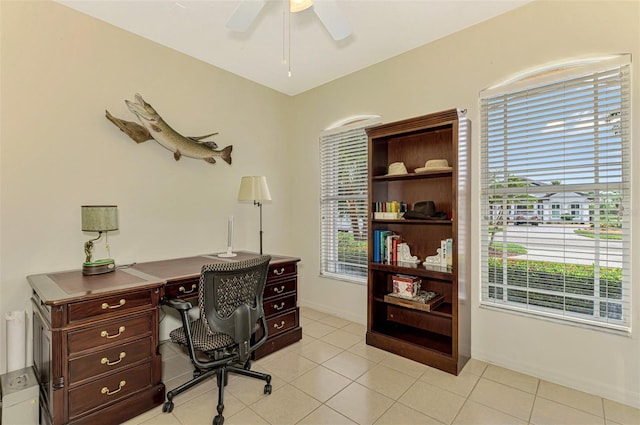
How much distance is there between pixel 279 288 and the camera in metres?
2.89

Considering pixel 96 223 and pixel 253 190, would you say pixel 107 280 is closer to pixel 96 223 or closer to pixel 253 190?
pixel 96 223

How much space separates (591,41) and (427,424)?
2.86m

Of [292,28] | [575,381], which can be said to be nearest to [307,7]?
[292,28]

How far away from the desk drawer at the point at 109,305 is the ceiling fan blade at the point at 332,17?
2.13 metres

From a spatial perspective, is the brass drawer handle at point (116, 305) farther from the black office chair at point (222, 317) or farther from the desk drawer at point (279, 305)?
the desk drawer at point (279, 305)

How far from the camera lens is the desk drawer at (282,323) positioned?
2.81 meters

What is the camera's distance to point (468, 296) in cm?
268

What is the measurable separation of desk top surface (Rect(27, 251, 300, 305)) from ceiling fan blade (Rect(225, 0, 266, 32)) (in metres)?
1.81

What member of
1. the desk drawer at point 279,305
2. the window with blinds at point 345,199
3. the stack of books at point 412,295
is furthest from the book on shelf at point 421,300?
the desk drawer at point 279,305

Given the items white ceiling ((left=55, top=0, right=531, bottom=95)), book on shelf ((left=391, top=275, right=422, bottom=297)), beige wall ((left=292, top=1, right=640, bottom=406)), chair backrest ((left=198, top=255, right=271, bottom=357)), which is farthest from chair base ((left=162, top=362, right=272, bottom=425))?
white ceiling ((left=55, top=0, right=531, bottom=95))

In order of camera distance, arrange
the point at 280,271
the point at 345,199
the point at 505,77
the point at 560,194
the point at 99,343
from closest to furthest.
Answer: the point at 99,343 < the point at 560,194 < the point at 505,77 < the point at 280,271 < the point at 345,199

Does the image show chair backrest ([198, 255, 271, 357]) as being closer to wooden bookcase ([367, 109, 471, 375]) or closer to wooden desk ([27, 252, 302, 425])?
wooden desk ([27, 252, 302, 425])

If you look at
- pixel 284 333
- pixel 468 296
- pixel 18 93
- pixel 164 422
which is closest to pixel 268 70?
pixel 18 93

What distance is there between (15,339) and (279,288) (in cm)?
188
